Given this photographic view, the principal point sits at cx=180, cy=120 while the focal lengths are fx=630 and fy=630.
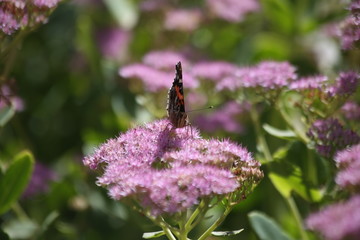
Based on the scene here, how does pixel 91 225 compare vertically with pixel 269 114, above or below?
below

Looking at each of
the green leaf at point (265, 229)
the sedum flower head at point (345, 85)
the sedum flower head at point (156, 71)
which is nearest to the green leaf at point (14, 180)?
the sedum flower head at point (156, 71)

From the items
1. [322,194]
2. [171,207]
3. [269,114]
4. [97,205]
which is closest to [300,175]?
[322,194]

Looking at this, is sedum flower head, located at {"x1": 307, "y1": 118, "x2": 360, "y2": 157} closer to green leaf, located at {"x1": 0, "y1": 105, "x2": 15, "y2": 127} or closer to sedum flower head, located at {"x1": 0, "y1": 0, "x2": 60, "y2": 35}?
sedum flower head, located at {"x1": 0, "y1": 0, "x2": 60, "y2": 35}

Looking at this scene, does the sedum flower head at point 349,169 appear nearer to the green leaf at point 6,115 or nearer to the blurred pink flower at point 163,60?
the green leaf at point 6,115

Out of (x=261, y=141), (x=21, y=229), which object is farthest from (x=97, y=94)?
(x=261, y=141)

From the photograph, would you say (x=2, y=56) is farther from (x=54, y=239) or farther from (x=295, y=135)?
(x=295, y=135)

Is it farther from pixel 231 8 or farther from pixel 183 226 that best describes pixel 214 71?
pixel 183 226
